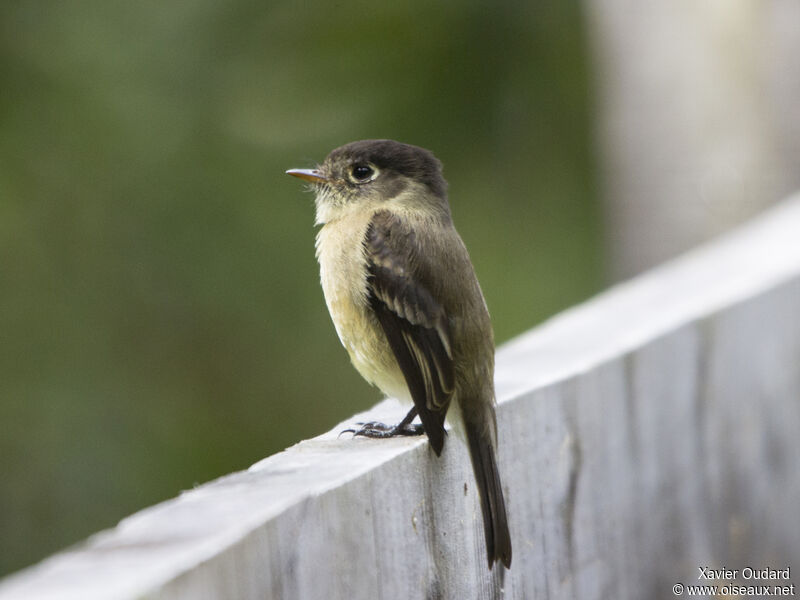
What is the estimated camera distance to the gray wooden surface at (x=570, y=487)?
163 cm

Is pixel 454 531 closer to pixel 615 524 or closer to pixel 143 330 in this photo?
pixel 615 524

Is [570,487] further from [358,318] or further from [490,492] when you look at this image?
[358,318]

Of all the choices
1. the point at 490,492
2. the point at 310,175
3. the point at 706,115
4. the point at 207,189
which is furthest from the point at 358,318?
the point at 207,189

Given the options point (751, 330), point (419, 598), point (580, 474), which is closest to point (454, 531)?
point (419, 598)

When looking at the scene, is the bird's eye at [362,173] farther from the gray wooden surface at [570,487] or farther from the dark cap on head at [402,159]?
the gray wooden surface at [570,487]

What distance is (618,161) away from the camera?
718cm

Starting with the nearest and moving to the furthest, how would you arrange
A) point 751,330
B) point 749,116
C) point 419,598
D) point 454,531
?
point 419,598 → point 454,531 → point 751,330 → point 749,116

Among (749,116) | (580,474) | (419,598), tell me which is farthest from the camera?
(749,116)

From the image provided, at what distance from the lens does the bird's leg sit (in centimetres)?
259

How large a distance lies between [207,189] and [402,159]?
Answer: 5.60 metres

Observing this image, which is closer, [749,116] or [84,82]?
[749,116]

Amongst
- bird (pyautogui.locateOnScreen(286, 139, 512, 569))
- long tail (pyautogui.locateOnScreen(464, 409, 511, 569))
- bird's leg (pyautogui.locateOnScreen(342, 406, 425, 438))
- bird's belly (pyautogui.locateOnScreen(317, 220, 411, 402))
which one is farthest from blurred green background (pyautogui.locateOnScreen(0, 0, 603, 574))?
long tail (pyautogui.locateOnScreen(464, 409, 511, 569))

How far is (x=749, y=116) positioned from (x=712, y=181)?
429 mm

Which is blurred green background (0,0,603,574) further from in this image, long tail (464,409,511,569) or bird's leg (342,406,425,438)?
long tail (464,409,511,569)
